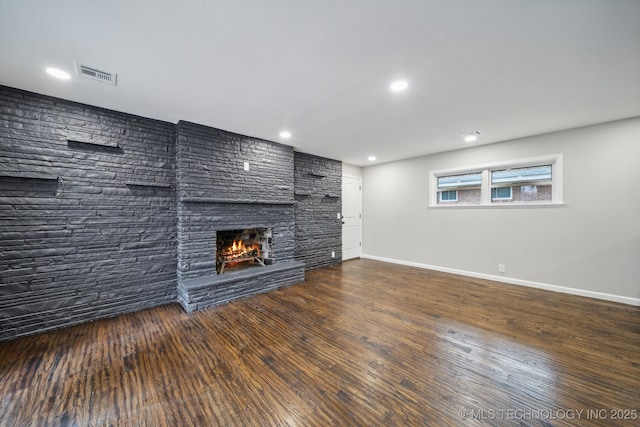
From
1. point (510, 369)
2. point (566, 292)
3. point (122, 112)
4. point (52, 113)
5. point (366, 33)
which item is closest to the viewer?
point (366, 33)

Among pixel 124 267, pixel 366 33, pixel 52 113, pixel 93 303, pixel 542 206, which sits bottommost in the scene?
pixel 93 303

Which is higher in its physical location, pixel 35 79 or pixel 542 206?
pixel 35 79

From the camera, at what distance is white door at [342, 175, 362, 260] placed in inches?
233

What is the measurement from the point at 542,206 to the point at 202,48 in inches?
196

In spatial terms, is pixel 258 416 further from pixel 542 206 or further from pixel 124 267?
pixel 542 206

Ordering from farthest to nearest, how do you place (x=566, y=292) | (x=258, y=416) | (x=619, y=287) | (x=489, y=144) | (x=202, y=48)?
(x=489, y=144) → (x=566, y=292) → (x=619, y=287) → (x=202, y=48) → (x=258, y=416)

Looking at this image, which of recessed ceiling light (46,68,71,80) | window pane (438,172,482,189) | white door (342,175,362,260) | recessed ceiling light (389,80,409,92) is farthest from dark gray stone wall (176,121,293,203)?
window pane (438,172,482,189)

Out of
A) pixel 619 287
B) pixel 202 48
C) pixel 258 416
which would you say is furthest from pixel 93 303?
pixel 619 287

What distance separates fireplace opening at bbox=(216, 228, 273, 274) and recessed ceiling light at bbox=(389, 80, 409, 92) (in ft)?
9.49

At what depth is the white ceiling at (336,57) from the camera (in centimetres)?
144

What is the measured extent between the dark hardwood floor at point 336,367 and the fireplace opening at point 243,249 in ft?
3.12

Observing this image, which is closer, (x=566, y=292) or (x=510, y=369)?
(x=510, y=369)

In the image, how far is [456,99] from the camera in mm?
2551

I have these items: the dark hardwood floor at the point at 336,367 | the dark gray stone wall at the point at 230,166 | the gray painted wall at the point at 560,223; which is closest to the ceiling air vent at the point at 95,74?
the dark gray stone wall at the point at 230,166
